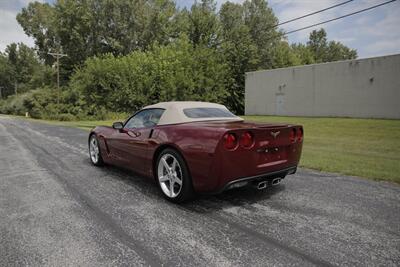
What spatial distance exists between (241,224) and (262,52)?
43.5 metres

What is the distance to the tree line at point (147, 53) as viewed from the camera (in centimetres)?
2885

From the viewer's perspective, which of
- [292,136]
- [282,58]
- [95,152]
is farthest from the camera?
Answer: [282,58]

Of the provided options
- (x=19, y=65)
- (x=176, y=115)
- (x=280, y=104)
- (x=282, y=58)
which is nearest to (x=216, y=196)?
(x=176, y=115)

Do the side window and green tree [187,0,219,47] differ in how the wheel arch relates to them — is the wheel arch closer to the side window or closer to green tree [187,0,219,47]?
the side window

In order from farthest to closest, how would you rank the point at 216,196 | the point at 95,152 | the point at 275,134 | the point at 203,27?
the point at 203,27 < the point at 95,152 < the point at 216,196 < the point at 275,134

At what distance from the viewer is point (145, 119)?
490 cm

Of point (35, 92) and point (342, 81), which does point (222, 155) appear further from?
point (35, 92)

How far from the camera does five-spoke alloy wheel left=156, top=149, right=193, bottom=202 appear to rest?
374 cm

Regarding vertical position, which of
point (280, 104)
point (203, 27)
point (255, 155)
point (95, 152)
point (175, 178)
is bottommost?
point (175, 178)

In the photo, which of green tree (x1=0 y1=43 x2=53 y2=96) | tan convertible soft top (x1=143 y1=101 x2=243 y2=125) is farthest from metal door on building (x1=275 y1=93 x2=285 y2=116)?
green tree (x1=0 y1=43 x2=53 y2=96)

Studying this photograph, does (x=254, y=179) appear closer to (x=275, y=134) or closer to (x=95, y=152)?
(x=275, y=134)

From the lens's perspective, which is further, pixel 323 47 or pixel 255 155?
pixel 323 47

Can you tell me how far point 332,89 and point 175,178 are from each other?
24040mm

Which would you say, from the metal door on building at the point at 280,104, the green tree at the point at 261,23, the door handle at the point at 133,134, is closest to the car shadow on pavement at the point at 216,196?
the door handle at the point at 133,134
